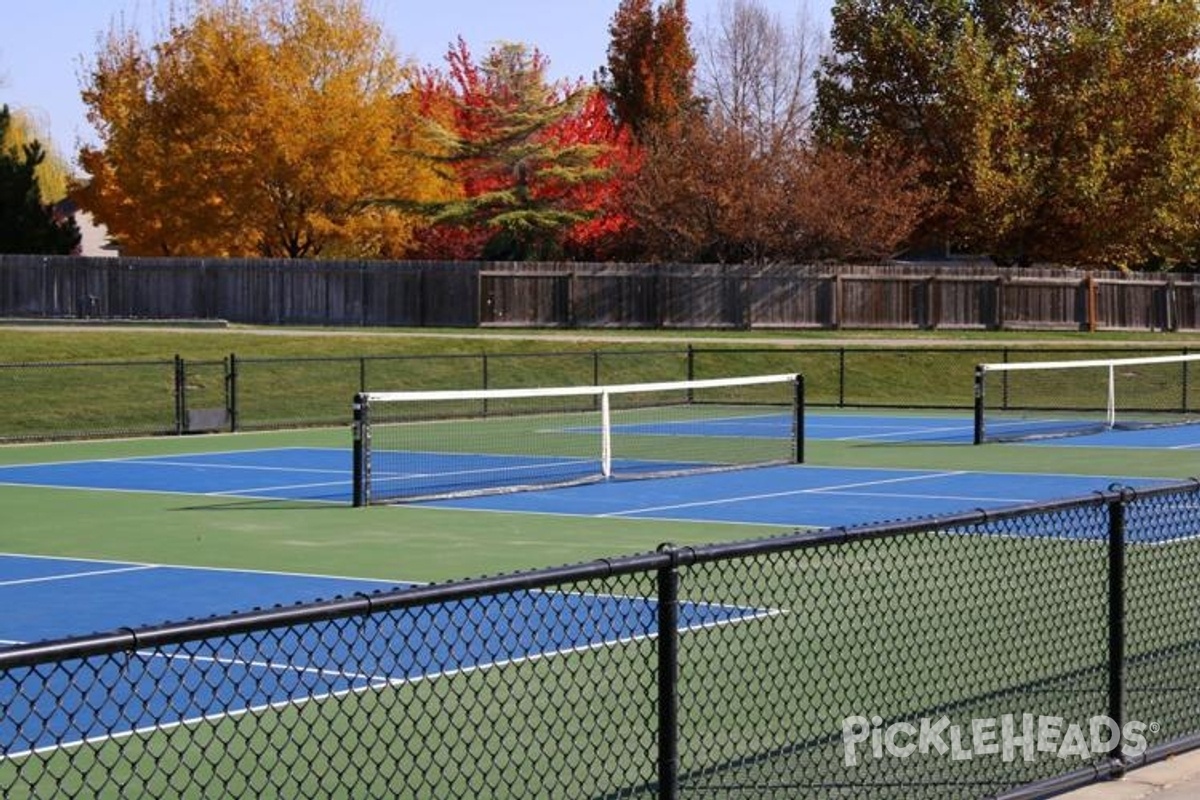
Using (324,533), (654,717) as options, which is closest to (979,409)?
(324,533)

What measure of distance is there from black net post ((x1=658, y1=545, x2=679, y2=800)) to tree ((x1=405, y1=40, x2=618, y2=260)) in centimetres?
5388

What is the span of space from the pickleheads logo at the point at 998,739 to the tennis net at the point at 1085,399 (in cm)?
2394

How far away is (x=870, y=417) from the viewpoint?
41.2 metres

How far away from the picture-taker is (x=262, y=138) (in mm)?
57594

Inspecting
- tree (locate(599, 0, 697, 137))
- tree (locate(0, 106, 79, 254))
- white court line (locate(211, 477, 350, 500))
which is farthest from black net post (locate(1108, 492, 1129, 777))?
tree (locate(599, 0, 697, 137))

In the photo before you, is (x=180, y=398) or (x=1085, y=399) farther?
(x=1085, y=399)

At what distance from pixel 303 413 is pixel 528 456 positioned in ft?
34.9

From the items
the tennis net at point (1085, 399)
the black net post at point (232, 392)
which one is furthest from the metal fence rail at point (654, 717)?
the black net post at point (232, 392)

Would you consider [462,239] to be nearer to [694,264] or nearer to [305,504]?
[694,264]

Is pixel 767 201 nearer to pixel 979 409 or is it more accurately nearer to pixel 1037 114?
pixel 1037 114

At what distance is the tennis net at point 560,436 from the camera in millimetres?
24656

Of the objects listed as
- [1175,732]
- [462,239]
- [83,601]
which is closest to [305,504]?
[83,601]

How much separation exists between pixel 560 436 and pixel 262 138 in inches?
1001

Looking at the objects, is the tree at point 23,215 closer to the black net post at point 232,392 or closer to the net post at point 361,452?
the black net post at point 232,392
